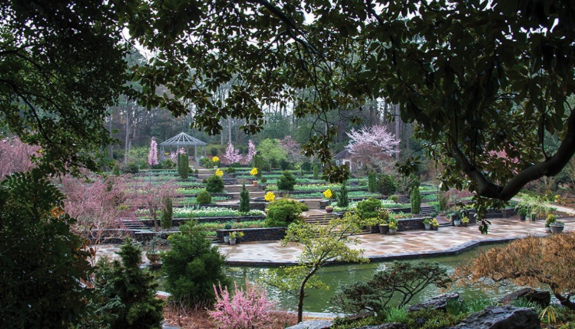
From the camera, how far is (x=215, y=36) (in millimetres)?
4605

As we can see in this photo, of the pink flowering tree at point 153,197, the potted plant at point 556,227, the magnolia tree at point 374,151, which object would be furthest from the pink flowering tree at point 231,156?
the potted plant at point 556,227

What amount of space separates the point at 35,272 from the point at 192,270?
16.9ft

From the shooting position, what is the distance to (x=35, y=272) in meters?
2.39

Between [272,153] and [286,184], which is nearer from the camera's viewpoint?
[286,184]

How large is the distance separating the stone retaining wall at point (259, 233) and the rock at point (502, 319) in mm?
10480

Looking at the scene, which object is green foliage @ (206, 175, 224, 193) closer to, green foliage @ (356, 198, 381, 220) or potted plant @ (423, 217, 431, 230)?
green foliage @ (356, 198, 381, 220)

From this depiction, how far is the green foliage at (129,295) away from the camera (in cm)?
551

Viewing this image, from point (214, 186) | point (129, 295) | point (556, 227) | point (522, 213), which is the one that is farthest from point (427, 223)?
point (129, 295)

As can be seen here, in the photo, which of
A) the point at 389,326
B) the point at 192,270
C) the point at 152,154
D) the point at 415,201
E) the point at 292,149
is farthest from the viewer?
the point at 292,149

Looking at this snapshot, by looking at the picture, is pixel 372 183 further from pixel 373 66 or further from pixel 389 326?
pixel 373 66

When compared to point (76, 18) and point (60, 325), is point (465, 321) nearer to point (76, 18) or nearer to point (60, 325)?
point (60, 325)

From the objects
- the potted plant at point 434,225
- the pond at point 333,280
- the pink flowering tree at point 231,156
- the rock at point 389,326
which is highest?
the pink flowering tree at point 231,156

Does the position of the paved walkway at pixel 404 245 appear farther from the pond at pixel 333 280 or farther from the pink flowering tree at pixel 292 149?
the pink flowering tree at pixel 292 149

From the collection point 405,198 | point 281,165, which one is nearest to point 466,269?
point 405,198
